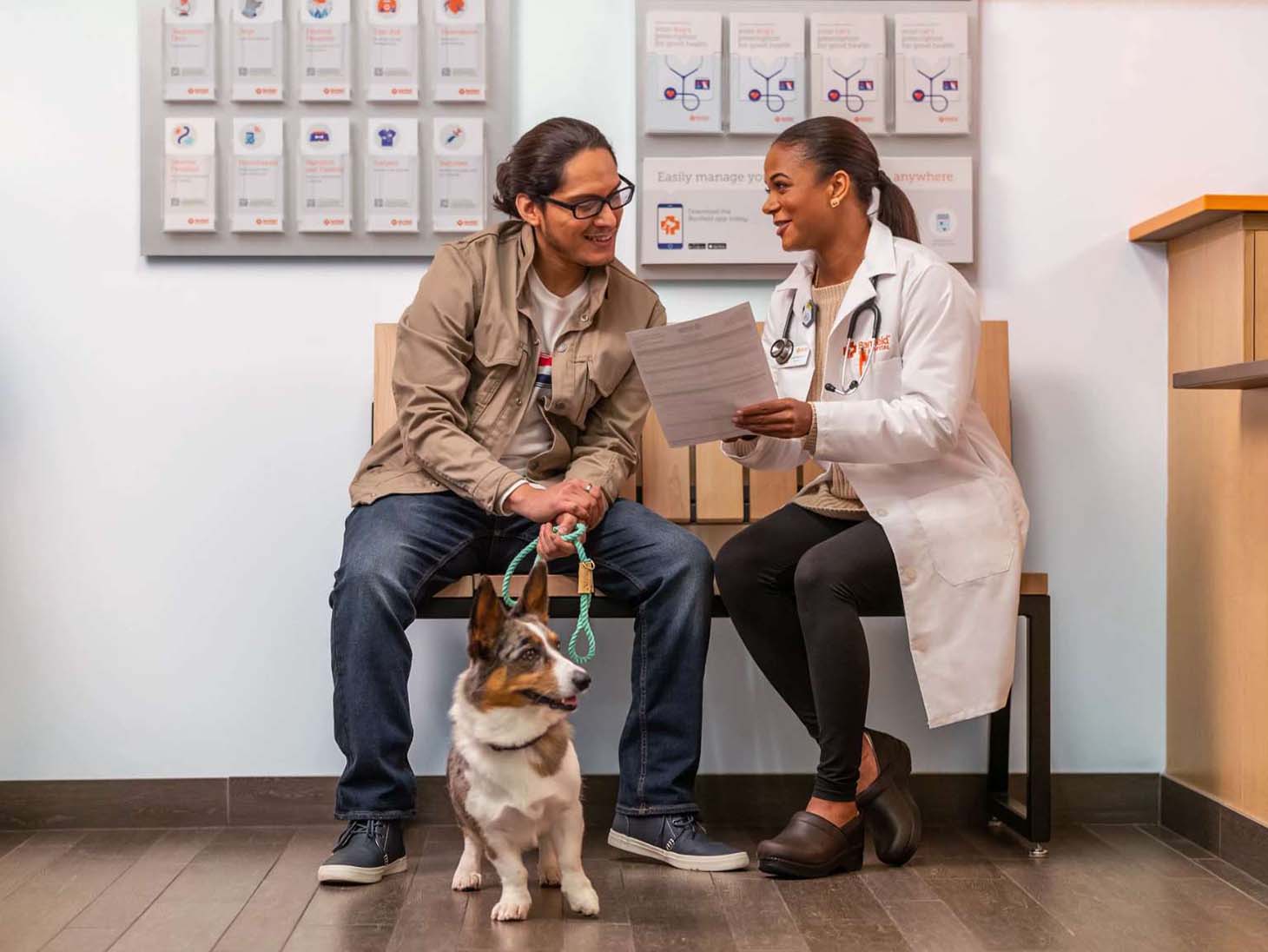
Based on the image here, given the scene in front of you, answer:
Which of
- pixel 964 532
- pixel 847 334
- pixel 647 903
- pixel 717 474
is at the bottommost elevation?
pixel 647 903

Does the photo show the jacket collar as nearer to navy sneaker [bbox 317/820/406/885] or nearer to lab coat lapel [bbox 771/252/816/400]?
lab coat lapel [bbox 771/252/816/400]

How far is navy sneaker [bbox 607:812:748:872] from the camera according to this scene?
2363mm

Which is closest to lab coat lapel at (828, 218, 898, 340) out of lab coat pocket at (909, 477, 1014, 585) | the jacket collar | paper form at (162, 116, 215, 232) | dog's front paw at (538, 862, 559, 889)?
the jacket collar

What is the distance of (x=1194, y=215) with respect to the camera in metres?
2.63

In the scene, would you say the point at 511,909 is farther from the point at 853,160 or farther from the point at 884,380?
the point at 853,160

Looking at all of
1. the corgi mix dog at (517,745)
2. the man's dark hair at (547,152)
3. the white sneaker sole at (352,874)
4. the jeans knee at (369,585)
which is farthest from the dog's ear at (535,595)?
the man's dark hair at (547,152)

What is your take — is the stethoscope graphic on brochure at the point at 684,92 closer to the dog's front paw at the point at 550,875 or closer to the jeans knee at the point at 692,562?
the jeans knee at the point at 692,562

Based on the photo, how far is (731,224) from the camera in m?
2.89

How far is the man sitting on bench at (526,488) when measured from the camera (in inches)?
91.5

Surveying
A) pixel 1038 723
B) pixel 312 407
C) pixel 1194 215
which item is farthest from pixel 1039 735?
pixel 312 407

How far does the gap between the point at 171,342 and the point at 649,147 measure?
1148mm

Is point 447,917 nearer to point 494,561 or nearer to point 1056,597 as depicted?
point 494,561

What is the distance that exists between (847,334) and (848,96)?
703mm

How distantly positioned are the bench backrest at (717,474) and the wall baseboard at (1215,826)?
0.82 metres
